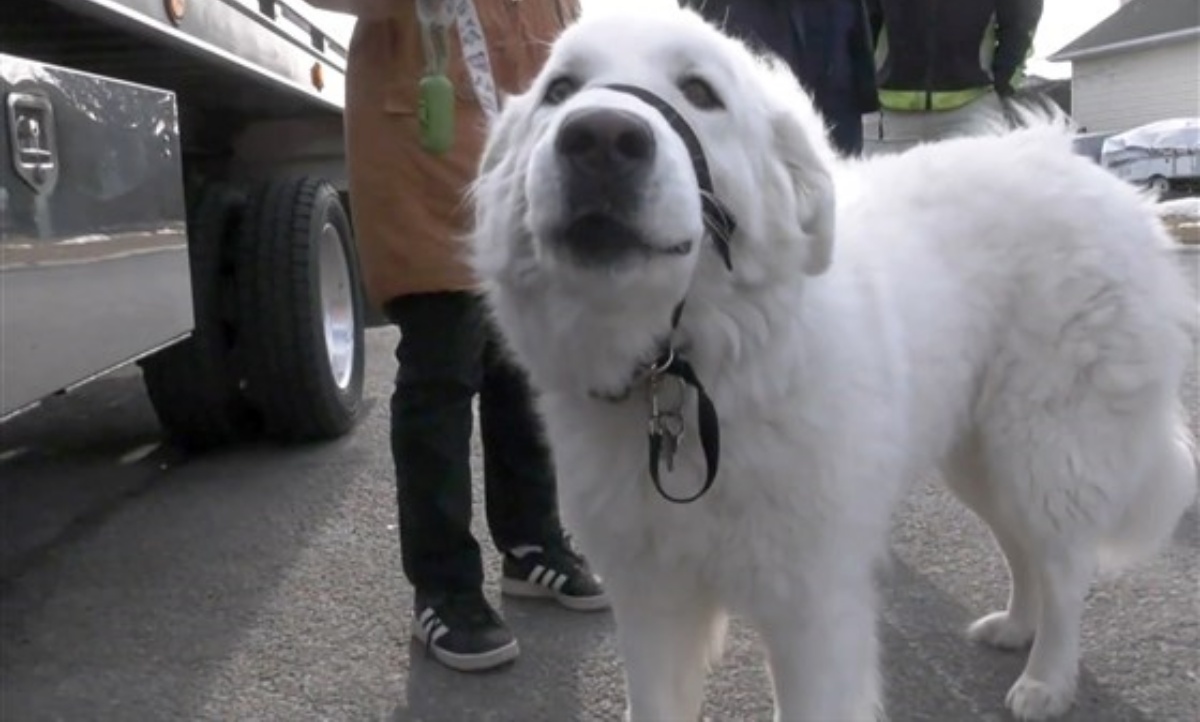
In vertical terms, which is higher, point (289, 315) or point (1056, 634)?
point (289, 315)

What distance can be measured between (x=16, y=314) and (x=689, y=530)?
5.15 ft

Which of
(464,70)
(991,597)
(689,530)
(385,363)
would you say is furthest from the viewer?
(385,363)

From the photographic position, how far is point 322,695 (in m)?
3.25

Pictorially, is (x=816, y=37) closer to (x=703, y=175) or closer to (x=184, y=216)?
(x=703, y=175)

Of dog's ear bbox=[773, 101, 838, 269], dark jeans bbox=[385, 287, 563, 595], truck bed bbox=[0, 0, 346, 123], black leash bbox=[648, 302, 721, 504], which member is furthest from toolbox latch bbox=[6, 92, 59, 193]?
dog's ear bbox=[773, 101, 838, 269]

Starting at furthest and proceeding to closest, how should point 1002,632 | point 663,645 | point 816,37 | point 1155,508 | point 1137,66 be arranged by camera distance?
point 1137,66 → point 816,37 → point 1002,632 → point 1155,508 → point 663,645

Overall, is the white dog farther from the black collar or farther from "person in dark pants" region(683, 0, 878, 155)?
"person in dark pants" region(683, 0, 878, 155)

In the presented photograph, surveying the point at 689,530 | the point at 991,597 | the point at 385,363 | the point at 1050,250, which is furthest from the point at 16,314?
the point at 385,363

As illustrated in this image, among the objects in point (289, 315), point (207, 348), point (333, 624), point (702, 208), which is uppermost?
point (702, 208)

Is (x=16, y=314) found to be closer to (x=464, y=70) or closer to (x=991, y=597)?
(x=464, y=70)

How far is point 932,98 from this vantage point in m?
4.26

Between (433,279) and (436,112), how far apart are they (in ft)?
1.26

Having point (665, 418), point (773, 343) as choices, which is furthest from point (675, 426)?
point (773, 343)

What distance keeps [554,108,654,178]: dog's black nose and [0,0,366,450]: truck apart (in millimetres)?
1468
